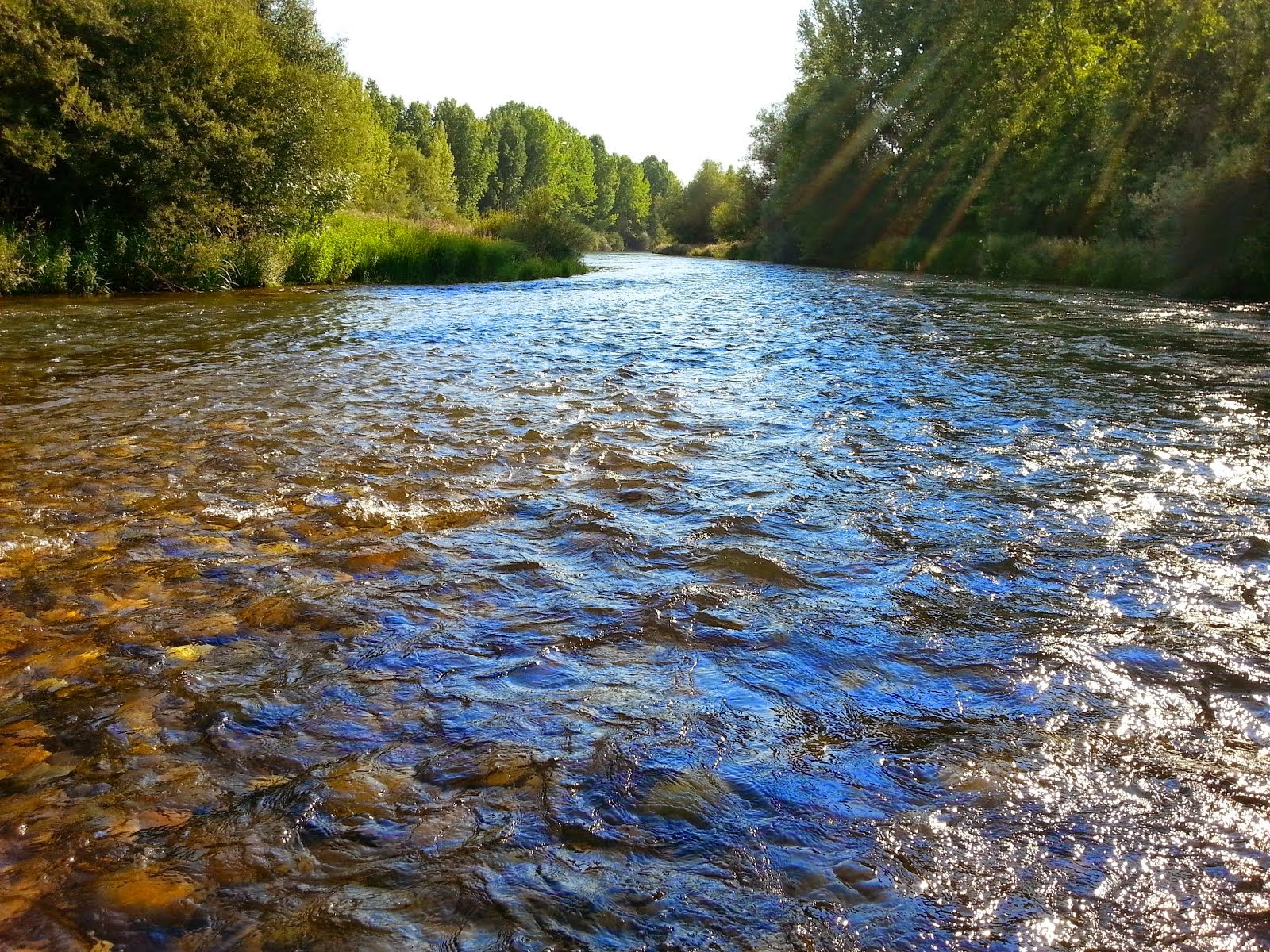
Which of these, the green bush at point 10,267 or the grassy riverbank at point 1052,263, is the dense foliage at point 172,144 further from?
the grassy riverbank at point 1052,263

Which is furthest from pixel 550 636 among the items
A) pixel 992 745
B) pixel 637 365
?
pixel 637 365

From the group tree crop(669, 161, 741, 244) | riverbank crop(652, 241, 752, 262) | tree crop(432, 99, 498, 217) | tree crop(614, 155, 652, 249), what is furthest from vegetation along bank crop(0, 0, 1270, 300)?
tree crop(614, 155, 652, 249)

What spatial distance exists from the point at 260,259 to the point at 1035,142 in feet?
109

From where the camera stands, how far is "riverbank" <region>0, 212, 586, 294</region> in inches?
699

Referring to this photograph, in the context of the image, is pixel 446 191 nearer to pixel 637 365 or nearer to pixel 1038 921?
pixel 637 365

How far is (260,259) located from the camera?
21.5 meters

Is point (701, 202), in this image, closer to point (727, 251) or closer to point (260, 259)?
point (727, 251)

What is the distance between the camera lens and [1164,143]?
27516mm

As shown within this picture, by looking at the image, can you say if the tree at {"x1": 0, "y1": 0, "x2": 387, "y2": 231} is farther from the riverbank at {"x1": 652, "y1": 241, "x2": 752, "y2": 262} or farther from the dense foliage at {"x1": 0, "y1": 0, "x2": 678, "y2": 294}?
the riverbank at {"x1": 652, "y1": 241, "x2": 752, "y2": 262}

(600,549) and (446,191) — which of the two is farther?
(446,191)

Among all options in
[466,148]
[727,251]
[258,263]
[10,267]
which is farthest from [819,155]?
[466,148]

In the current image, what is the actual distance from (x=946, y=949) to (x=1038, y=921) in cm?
28

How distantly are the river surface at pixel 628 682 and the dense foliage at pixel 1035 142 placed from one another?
59.6ft

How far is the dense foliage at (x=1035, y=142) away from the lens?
2200 centimetres
